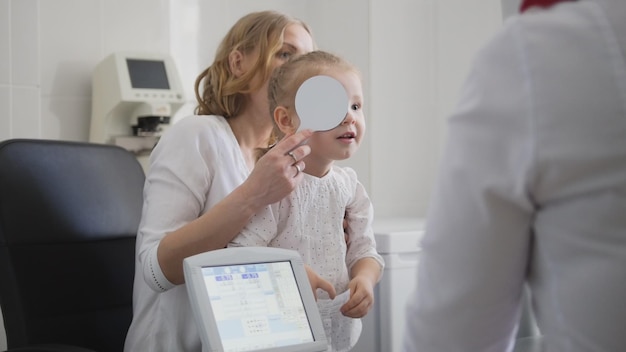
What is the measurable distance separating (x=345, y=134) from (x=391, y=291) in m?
0.79

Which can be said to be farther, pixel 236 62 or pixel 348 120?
pixel 236 62

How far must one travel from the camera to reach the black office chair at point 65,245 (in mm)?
1348

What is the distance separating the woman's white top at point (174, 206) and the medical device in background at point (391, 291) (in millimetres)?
726

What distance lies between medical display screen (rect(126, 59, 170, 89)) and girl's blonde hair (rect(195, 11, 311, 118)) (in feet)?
2.38

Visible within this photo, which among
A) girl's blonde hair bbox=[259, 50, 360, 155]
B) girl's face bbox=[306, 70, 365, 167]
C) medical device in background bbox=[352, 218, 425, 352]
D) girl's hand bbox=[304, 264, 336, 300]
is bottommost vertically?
medical device in background bbox=[352, 218, 425, 352]

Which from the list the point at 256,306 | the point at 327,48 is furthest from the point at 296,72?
the point at 327,48

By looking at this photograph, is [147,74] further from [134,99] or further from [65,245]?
[65,245]

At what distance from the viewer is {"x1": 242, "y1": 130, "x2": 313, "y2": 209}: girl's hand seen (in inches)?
50.3

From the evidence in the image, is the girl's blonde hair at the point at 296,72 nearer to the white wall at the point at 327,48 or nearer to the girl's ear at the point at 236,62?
the girl's ear at the point at 236,62

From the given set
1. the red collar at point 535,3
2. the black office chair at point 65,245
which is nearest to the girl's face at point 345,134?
the black office chair at point 65,245

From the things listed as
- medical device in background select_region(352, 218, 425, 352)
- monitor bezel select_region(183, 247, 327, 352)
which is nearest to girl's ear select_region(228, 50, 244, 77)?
monitor bezel select_region(183, 247, 327, 352)

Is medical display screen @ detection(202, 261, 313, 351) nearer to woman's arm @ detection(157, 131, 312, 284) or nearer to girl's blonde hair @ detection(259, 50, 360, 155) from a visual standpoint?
woman's arm @ detection(157, 131, 312, 284)

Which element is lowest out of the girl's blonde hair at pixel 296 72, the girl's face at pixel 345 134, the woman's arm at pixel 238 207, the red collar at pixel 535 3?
the woman's arm at pixel 238 207

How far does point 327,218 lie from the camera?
4.69 ft
